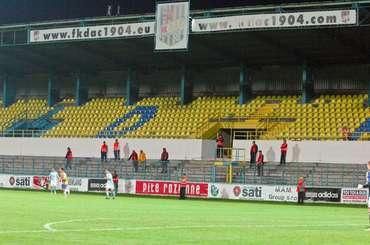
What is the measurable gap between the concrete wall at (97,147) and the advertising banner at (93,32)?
7.72m

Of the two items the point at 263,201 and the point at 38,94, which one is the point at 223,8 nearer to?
the point at 263,201

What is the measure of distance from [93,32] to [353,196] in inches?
864

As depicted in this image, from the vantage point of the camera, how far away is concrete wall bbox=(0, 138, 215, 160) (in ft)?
177

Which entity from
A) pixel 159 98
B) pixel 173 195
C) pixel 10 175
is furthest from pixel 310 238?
pixel 159 98

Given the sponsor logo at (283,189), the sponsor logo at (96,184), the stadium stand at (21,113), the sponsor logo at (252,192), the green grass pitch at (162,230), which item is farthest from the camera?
the stadium stand at (21,113)

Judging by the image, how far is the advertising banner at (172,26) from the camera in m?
48.9

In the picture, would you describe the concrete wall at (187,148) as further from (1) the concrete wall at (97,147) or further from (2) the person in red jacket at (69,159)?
(2) the person in red jacket at (69,159)

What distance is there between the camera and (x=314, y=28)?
4700 cm

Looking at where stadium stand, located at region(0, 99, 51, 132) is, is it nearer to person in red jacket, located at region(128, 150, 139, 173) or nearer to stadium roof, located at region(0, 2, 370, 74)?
stadium roof, located at region(0, 2, 370, 74)

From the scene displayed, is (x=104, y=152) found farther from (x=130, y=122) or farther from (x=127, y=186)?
(x=127, y=186)

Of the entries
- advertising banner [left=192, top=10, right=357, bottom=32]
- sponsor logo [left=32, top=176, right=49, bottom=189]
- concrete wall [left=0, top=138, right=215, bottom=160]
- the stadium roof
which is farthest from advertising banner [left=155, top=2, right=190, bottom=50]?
sponsor logo [left=32, top=176, right=49, bottom=189]

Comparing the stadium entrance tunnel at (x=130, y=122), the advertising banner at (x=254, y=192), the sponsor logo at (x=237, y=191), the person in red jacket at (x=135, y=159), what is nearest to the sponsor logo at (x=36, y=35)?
the stadium entrance tunnel at (x=130, y=122)

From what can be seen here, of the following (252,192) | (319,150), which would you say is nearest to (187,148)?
(319,150)

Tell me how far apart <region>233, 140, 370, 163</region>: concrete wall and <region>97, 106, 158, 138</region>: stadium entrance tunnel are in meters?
10.7
